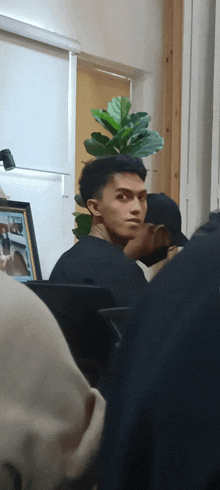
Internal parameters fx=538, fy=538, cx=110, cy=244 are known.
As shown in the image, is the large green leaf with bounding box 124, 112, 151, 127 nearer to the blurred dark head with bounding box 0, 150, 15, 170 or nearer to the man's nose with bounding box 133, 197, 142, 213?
the man's nose with bounding box 133, 197, 142, 213

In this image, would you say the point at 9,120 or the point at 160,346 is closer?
the point at 160,346

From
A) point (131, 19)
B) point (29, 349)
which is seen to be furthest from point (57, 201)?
point (29, 349)

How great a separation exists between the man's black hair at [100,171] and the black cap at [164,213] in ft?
0.29

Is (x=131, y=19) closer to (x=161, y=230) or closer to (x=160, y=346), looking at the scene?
(x=161, y=230)

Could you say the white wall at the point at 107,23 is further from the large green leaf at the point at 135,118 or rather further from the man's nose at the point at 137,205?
the man's nose at the point at 137,205

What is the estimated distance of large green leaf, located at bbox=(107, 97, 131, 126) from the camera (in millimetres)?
1580

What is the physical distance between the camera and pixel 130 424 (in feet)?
0.85

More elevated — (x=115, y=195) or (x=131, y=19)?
(x=131, y=19)

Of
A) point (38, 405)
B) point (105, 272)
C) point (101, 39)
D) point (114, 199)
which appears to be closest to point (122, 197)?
point (114, 199)

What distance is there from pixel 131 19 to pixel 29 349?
10.3 feet

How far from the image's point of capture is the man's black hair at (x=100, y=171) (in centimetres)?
123

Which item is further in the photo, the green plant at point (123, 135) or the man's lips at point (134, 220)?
the green plant at point (123, 135)

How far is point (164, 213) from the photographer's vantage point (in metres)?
1.21

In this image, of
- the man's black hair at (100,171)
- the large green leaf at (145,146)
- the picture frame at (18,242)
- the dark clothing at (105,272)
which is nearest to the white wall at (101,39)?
the picture frame at (18,242)
